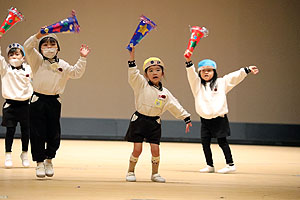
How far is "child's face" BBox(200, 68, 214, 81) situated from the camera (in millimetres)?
5844

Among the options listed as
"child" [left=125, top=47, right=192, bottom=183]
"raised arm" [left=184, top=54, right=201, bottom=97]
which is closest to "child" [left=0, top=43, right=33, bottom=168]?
"child" [left=125, top=47, right=192, bottom=183]

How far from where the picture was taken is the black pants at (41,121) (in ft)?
15.2

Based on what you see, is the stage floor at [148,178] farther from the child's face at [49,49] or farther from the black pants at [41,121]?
the child's face at [49,49]

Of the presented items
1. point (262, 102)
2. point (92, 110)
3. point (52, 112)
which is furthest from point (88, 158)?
point (262, 102)

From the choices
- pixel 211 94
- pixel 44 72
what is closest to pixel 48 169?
pixel 44 72

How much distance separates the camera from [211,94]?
19.1ft

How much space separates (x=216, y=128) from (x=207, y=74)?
1.79ft

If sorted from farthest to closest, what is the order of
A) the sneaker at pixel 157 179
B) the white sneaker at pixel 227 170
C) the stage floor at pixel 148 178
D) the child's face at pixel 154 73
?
the white sneaker at pixel 227 170 → the child's face at pixel 154 73 → the sneaker at pixel 157 179 → the stage floor at pixel 148 178

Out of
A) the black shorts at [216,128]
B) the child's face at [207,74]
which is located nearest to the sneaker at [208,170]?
the black shorts at [216,128]

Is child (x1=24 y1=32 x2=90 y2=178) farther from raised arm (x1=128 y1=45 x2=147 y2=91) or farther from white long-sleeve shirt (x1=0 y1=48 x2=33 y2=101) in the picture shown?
white long-sleeve shirt (x1=0 y1=48 x2=33 y2=101)

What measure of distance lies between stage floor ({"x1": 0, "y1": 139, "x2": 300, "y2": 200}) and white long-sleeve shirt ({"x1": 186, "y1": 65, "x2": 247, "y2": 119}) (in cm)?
59

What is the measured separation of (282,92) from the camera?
9.78m

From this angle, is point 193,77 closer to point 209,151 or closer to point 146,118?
point 209,151

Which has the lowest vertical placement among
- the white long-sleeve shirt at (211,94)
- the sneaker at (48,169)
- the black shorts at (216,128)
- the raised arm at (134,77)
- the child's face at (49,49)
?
the sneaker at (48,169)
